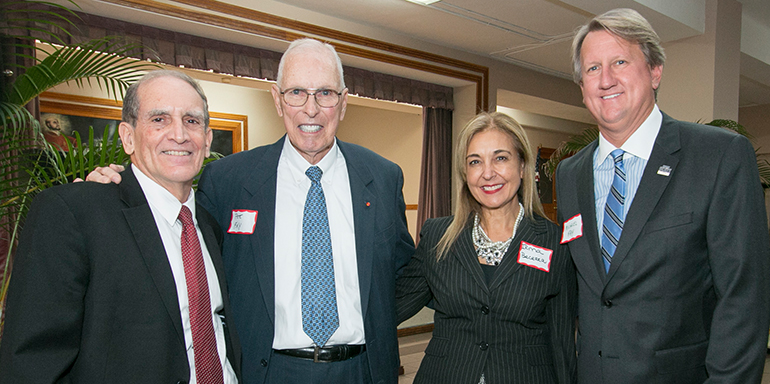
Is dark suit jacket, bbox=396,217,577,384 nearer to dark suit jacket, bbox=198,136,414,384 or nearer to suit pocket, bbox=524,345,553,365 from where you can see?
suit pocket, bbox=524,345,553,365

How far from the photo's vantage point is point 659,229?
1462mm

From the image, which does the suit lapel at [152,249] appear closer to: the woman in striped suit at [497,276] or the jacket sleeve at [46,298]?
the jacket sleeve at [46,298]

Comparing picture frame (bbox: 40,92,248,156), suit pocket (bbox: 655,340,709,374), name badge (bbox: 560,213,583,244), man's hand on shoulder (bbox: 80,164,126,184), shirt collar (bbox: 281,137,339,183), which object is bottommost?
suit pocket (bbox: 655,340,709,374)

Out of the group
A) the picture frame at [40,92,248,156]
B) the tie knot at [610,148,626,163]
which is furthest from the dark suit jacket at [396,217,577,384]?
the picture frame at [40,92,248,156]

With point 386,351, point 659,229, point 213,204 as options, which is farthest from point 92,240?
point 659,229

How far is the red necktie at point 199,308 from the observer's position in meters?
1.37

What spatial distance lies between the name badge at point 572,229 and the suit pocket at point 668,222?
0.76ft

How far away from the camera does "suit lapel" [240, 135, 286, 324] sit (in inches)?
67.6

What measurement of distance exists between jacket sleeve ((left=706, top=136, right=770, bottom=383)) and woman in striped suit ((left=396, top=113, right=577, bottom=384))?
20.9 inches

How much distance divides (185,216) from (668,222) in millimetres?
1470

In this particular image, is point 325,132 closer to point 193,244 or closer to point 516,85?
point 193,244

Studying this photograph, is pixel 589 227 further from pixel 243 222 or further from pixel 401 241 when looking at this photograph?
pixel 243 222

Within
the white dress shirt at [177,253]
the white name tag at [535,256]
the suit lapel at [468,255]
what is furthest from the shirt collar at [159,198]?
the white name tag at [535,256]

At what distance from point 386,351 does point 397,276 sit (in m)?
0.46
